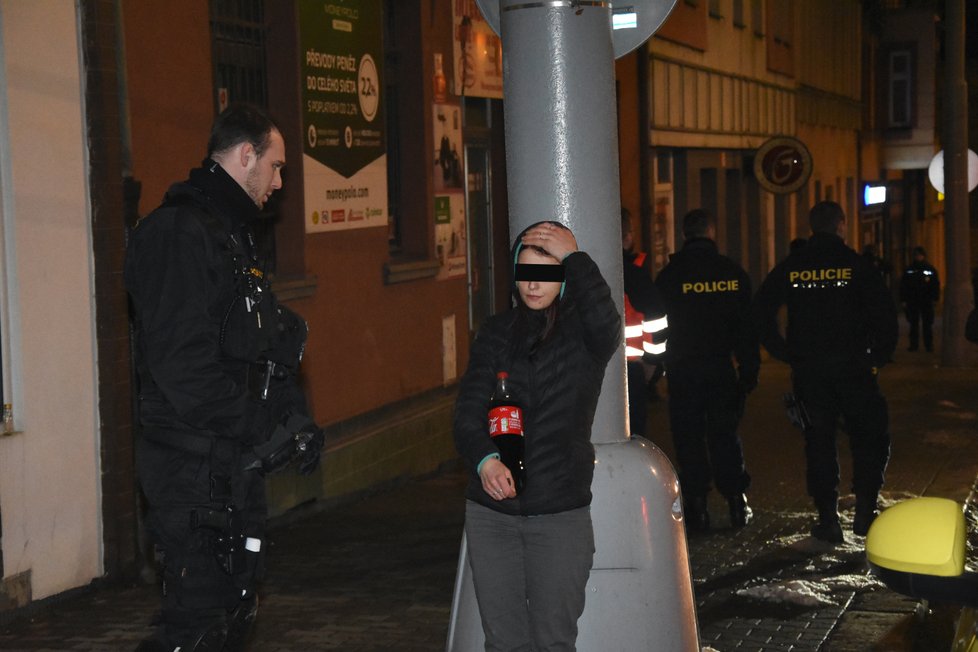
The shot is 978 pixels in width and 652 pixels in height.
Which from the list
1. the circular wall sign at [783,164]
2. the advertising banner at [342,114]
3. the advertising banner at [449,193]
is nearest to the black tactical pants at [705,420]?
the advertising banner at [342,114]

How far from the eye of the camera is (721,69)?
24.7 meters

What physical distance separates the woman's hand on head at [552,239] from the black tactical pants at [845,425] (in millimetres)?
4270

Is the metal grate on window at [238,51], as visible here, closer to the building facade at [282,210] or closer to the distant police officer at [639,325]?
the building facade at [282,210]

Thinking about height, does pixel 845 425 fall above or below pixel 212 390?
below

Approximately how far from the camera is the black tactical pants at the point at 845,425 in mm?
9008

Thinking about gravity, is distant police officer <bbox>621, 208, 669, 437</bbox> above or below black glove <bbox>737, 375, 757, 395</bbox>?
above

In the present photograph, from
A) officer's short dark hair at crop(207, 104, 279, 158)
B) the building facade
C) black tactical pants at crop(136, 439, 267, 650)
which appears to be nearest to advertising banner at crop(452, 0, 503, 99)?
the building facade

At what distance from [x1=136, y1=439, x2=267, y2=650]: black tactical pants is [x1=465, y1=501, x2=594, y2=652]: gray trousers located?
2.58 feet

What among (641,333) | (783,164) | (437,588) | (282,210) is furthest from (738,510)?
(783,164)

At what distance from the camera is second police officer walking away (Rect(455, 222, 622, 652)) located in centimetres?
496

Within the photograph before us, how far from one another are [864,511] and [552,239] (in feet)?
15.7

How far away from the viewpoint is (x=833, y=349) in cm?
897

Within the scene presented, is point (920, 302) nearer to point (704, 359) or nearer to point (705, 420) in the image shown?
point (705, 420)

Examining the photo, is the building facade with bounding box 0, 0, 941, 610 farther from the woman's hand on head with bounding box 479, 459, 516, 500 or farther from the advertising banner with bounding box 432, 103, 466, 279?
the woman's hand on head with bounding box 479, 459, 516, 500
